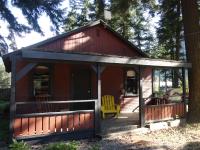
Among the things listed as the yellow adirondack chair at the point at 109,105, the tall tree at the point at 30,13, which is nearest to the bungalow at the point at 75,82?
the yellow adirondack chair at the point at 109,105

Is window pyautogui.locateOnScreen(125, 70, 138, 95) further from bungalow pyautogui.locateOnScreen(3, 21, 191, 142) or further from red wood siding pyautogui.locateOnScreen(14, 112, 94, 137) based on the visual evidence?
red wood siding pyautogui.locateOnScreen(14, 112, 94, 137)

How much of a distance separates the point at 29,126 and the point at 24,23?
12.3 meters

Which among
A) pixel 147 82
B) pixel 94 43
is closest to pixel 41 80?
pixel 94 43

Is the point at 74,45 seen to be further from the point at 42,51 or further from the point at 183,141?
the point at 183,141

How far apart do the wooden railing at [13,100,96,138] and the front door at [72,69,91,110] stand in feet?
13.4

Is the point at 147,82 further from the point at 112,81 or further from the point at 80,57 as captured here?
the point at 80,57

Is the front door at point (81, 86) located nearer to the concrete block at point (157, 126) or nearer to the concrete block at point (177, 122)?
the concrete block at point (157, 126)

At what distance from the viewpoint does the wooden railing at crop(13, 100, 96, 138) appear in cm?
809

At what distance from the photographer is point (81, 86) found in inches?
536

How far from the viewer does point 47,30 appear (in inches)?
755

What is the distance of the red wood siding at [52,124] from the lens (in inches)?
319

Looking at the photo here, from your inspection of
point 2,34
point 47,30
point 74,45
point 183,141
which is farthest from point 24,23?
point 183,141

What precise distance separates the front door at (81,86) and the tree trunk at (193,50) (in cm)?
465

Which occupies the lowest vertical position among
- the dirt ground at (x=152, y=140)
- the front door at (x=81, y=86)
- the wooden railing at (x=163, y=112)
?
the dirt ground at (x=152, y=140)
